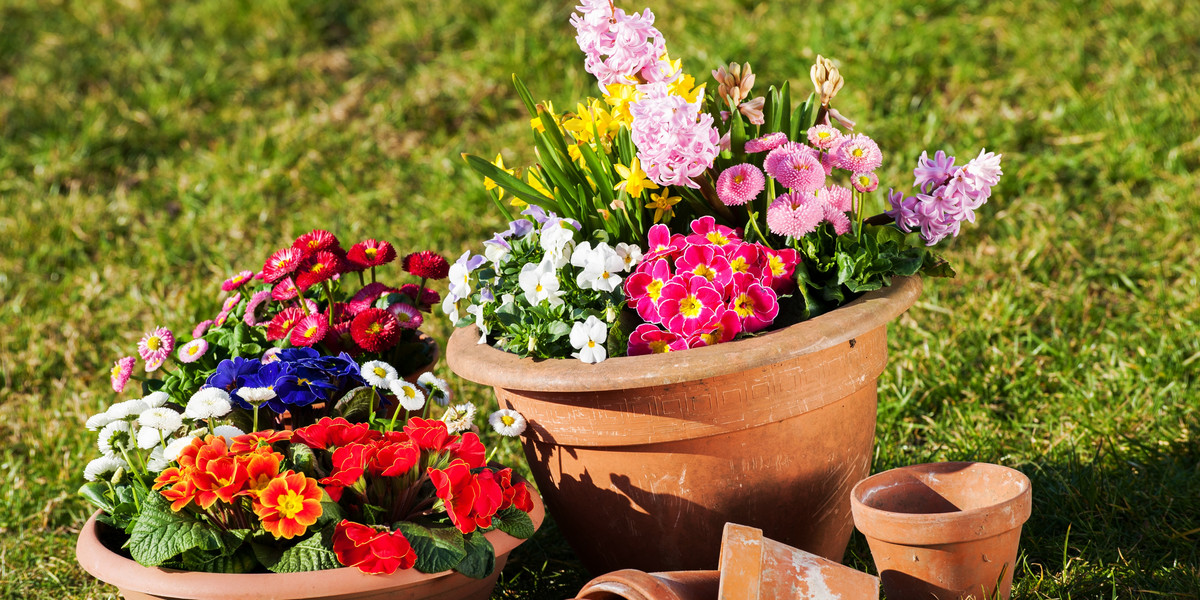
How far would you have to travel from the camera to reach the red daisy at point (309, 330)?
2.20m

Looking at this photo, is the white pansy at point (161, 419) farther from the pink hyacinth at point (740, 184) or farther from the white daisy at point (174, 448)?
the pink hyacinth at point (740, 184)

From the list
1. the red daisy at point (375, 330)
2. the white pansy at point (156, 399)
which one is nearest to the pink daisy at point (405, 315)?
the red daisy at point (375, 330)

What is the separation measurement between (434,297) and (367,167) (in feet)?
6.98

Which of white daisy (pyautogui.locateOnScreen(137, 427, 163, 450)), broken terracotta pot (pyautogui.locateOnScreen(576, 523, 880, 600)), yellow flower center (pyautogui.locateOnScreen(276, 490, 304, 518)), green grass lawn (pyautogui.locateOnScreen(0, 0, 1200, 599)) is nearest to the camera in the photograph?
broken terracotta pot (pyautogui.locateOnScreen(576, 523, 880, 600))

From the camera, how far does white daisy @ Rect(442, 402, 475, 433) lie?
1.94 m

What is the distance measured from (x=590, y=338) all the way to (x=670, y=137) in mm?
390

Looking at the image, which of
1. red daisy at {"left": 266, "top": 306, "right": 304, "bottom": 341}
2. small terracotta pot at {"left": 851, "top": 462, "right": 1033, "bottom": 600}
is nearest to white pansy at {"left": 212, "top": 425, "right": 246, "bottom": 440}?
red daisy at {"left": 266, "top": 306, "right": 304, "bottom": 341}

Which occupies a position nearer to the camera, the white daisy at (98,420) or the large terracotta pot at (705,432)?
the large terracotta pot at (705,432)

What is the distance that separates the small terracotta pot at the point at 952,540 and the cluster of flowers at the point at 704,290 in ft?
1.29

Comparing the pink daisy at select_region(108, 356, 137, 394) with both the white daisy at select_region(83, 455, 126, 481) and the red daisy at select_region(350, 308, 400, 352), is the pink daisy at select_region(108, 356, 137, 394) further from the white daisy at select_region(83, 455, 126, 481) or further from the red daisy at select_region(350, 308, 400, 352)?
the red daisy at select_region(350, 308, 400, 352)

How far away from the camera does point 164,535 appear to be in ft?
5.46

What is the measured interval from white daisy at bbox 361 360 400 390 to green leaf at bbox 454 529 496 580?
39 centimetres

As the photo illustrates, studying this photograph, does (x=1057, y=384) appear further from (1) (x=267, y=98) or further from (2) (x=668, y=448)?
(1) (x=267, y=98)

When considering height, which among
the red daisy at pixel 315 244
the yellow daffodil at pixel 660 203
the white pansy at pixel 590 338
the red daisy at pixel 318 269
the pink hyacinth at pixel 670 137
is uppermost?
the pink hyacinth at pixel 670 137
